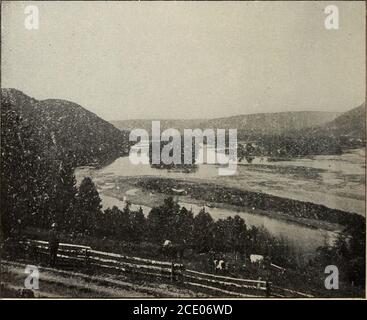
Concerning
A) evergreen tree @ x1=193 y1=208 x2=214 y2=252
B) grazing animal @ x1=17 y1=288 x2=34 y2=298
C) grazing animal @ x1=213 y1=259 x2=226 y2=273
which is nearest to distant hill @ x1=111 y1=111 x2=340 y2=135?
evergreen tree @ x1=193 y1=208 x2=214 y2=252

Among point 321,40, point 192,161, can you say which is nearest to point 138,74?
point 192,161

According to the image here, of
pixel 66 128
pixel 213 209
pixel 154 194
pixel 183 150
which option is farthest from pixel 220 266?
pixel 66 128

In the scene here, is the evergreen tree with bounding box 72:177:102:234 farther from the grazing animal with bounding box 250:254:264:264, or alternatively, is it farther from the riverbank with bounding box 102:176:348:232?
the grazing animal with bounding box 250:254:264:264

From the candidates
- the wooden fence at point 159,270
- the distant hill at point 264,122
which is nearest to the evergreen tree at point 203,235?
the wooden fence at point 159,270

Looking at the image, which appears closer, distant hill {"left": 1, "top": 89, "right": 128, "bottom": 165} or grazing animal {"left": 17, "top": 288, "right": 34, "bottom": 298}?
grazing animal {"left": 17, "top": 288, "right": 34, "bottom": 298}

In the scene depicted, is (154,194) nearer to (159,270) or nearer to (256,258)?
(159,270)

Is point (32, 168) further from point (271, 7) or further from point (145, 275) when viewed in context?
point (271, 7)
